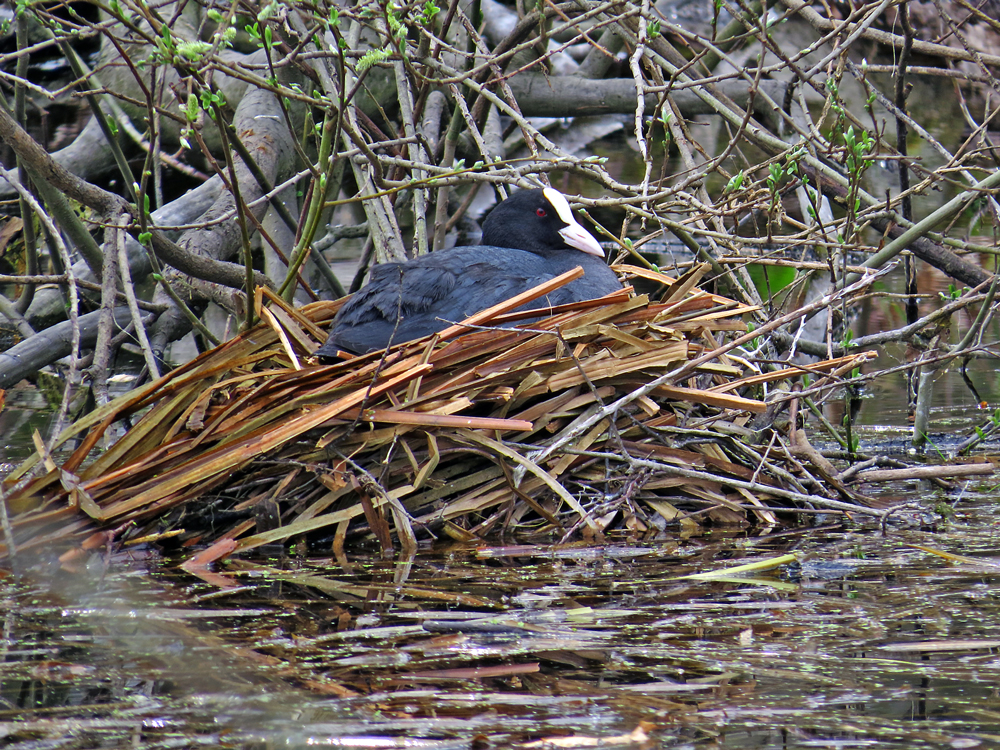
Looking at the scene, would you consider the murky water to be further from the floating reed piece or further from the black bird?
the black bird

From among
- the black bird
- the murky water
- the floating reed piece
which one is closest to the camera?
the murky water

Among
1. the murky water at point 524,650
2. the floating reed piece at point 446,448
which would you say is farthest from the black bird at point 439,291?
the murky water at point 524,650

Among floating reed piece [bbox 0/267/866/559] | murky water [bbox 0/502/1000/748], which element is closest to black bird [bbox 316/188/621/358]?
floating reed piece [bbox 0/267/866/559]

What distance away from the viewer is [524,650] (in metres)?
2.05

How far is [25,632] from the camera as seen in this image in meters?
2.28

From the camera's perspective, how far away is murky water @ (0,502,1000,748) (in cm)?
170

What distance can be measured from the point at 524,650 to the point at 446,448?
3.84 feet

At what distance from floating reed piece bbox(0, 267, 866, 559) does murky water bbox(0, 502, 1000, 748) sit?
9.0 inches

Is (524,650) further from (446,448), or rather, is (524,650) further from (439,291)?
(439,291)

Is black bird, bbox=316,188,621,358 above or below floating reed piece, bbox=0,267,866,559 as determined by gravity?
above

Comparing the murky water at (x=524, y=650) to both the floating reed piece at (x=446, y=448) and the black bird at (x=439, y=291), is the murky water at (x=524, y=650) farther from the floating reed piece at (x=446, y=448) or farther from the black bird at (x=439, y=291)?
the black bird at (x=439, y=291)

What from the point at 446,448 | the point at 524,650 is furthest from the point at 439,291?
the point at 524,650

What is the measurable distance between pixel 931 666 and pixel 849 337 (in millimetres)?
2001

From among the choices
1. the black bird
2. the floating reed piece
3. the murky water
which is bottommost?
the murky water
